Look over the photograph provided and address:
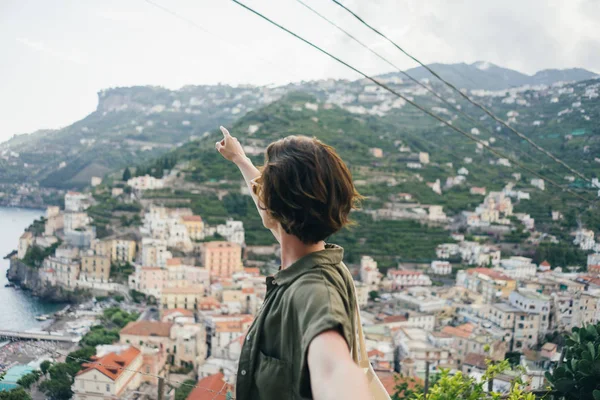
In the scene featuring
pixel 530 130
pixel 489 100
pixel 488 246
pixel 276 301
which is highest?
pixel 489 100

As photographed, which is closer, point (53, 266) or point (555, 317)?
point (555, 317)

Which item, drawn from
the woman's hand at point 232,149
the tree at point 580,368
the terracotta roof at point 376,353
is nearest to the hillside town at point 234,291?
the terracotta roof at point 376,353

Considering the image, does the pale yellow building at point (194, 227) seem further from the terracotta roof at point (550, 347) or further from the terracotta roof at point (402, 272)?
the terracotta roof at point (550, 347)

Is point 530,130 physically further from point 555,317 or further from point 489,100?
point 555,317

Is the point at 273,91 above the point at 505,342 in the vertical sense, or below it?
above

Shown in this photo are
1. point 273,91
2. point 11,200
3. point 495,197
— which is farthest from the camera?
point 273,91

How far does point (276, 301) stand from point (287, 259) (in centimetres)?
7

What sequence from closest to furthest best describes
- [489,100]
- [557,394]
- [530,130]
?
[557,394] < [530,130] < [489,100]

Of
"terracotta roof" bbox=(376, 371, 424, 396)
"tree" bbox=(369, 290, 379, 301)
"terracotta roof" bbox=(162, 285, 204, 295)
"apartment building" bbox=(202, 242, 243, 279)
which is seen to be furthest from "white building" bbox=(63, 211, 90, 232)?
"terracotta roof" bbox=(376, 371, 424, 396)

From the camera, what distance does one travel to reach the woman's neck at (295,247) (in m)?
0.55

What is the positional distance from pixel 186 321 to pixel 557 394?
14.5m

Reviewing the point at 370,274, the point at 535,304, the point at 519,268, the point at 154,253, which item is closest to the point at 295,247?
the point at 535,304

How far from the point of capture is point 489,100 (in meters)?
49.8

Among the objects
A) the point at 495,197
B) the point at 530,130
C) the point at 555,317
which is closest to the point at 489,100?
the point at 530,130
